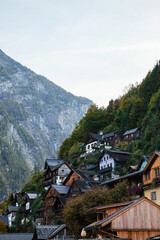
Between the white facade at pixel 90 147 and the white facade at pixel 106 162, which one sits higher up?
the white facade at pixel 90 147

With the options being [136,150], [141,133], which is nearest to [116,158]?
[136,150]

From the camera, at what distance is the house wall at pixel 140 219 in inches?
1198

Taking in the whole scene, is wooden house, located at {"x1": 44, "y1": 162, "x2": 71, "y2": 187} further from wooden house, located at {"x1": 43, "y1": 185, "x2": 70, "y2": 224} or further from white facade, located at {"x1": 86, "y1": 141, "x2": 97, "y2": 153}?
wooden house, located at {"x1": 43, "y1": 185, "x2": 70, "y2": 224}

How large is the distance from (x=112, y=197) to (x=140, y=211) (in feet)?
49.4

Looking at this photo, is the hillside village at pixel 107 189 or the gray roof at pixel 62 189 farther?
the gray roof at pixel 62 189

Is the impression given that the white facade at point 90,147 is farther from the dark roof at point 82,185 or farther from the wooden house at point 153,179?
the wooden house at point 153,179

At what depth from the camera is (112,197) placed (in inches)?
1817

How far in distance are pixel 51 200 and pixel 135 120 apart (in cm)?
3556

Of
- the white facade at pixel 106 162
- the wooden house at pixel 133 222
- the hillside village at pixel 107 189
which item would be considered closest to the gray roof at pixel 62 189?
the hillside village at pixel 107 189

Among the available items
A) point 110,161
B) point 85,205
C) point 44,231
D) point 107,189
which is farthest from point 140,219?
point 110,161

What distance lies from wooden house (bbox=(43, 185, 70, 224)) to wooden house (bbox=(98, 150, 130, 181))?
9085mm

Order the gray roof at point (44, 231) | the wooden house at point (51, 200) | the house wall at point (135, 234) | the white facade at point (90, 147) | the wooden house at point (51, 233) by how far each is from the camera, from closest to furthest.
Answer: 1. the house wall at point (135, 234)
2. the wooden house at point (51, 233)
3. the gray roof at point (44, 231)
4. the wooden house at point (51, 200)
5. the white facade at point (90, 147)

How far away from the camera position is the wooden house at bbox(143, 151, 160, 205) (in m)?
43.0

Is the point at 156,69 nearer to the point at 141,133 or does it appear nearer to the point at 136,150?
the point at 141,133
